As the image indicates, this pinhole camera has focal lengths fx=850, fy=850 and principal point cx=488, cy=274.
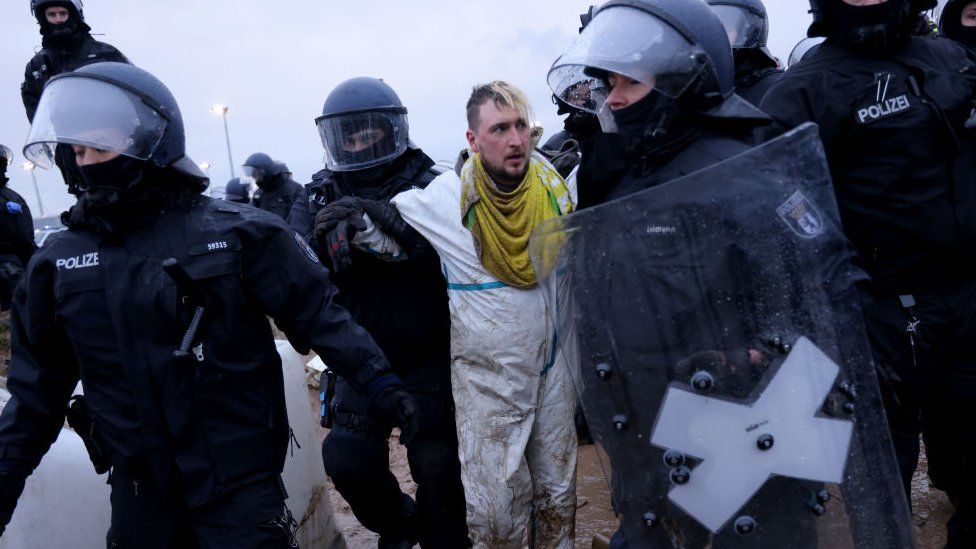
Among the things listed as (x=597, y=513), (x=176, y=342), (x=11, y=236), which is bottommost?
(x=597, y=513)

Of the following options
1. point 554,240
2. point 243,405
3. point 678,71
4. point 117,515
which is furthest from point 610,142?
point 117,515

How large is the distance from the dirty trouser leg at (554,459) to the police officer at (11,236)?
667 cm

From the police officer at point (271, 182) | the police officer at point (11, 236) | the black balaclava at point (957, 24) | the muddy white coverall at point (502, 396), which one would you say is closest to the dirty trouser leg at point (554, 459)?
the muddy white coverall at point (502, 396)

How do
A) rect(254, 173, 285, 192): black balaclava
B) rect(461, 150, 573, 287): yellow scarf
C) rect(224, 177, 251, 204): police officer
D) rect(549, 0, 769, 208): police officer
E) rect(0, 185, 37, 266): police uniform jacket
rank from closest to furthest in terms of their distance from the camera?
rect(549, 0, 769, 208): police officer
rect(461, 150, 573, 287): yellow scarf
rect(0, 185, 37, 266): police uniform jacket
rect(254, 173, 285, 192): black balaclava
rect(224, 177, 251, 204): police officer

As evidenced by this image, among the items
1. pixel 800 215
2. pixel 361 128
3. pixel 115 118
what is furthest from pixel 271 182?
pixel 800 215

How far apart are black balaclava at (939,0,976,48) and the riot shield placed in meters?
3.25

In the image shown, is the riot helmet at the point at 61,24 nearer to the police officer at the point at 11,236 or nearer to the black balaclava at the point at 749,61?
the police officer at the point at 11,236

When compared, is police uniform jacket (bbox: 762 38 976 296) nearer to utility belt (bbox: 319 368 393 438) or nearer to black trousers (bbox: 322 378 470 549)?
black trousers (bbox: 322 378 470 549)

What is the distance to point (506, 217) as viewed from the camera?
3.14 metres

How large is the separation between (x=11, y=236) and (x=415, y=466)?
662 cm

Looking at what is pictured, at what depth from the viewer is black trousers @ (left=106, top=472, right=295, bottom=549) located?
2.53 meters

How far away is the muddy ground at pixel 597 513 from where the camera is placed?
3.87 meters

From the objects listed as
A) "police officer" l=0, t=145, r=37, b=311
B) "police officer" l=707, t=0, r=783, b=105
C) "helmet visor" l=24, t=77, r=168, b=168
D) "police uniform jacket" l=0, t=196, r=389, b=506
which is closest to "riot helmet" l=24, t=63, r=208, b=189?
"helmet visor" l=24, t=77, r=168, b=168

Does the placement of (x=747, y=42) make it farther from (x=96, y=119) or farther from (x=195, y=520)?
(x=195, y=520)
